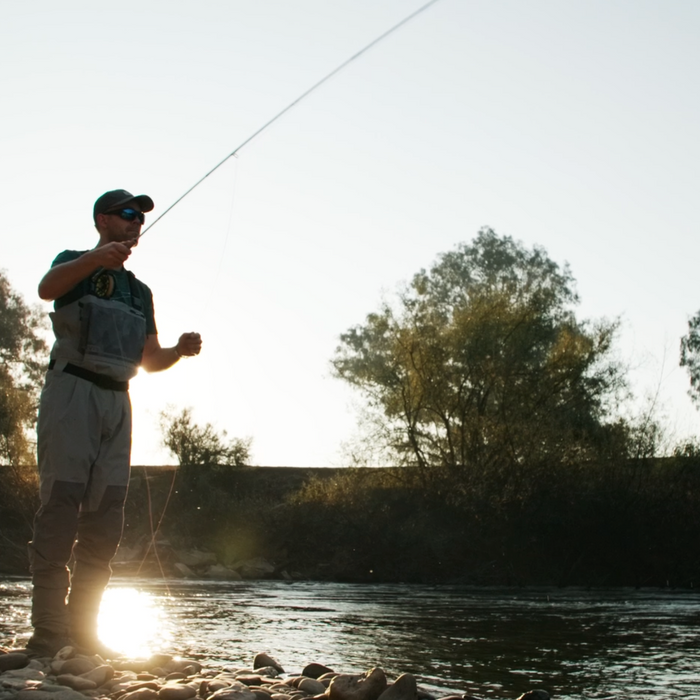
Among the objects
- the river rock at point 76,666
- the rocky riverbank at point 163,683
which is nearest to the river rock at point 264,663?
the rocky riverbank at point 163,683

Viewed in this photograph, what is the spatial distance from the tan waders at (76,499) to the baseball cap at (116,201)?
78cm

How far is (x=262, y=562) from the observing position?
21.9 m

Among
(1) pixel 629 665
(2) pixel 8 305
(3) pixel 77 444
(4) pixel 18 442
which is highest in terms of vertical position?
(2) pixel 8 305

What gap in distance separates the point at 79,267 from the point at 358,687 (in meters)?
2.14

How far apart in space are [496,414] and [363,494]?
3.38 metres

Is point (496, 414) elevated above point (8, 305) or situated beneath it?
situated beneath

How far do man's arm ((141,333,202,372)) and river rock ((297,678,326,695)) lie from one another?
1.65 m

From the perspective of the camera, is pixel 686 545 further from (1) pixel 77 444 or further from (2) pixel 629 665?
(1) pixel 77 444

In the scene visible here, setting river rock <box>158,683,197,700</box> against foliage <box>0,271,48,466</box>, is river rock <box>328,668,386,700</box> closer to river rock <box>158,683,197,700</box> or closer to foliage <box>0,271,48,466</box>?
river rock <box>158,683,197,700</box>

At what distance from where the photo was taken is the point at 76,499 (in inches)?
194

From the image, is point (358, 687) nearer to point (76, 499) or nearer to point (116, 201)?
point (76, 499)

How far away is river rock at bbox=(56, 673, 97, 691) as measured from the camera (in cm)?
415

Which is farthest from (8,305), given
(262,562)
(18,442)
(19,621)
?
(19,621)

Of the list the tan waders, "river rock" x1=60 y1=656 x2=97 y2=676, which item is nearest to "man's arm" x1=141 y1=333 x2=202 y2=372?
the tan waders
